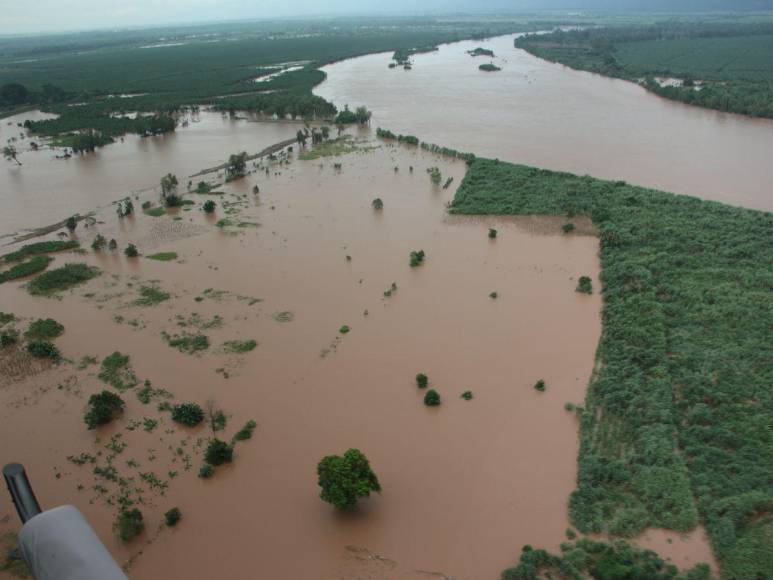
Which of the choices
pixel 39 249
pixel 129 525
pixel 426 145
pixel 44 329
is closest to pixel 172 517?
pixel 129 525

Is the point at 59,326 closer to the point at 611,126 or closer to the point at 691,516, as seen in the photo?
the point at 691,516

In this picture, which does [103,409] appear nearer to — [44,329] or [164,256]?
[44,329]

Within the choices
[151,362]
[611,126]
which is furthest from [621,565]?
[611,126]

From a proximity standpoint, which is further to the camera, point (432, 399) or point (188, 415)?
point (432, 399)

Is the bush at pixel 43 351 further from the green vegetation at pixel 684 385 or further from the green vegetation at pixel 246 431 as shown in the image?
A: the green vegetation at pixel 684 385

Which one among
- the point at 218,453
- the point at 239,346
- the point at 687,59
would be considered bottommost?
the point at 218,453

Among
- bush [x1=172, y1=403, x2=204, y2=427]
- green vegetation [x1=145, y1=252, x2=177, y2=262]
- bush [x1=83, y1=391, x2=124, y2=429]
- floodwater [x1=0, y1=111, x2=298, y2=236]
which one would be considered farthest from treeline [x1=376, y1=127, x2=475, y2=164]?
bush [x1=83, y1=391, x2=124, y2=429]
